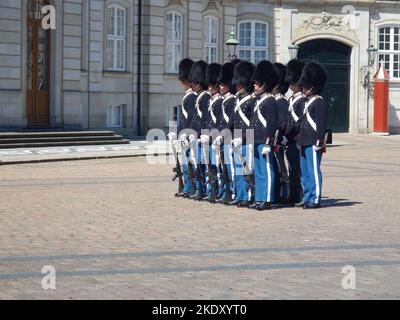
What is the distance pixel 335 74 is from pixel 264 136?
Result: 24.7 meters

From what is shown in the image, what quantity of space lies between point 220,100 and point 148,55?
18181mm

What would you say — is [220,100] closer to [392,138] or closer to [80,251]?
[80,251]

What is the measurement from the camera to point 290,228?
12773mm

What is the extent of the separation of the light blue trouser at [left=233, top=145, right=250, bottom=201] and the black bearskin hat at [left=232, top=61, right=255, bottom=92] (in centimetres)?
95

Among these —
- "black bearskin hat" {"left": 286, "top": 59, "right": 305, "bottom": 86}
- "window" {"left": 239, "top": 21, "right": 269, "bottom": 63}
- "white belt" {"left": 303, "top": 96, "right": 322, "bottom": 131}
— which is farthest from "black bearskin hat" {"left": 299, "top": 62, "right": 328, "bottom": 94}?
"window" {"left": 239, "top": 21, "right": 269, "bottom": 63}

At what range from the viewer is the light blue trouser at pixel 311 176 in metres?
15.0

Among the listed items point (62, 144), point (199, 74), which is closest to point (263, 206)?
point (199, 74)

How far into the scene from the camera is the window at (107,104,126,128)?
33.3m

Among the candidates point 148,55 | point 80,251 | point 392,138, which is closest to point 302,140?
point 80,251

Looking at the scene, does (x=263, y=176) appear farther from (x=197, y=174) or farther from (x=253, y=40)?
(x=253, y=40)

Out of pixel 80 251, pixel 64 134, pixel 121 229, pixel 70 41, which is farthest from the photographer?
pixel 70 41

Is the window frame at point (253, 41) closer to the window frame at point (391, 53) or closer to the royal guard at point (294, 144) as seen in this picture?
the window frame at point (391, 53)

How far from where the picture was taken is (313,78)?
598 inches

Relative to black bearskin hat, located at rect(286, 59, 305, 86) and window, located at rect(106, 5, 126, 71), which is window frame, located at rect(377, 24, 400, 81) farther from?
black bearskin hat, located at rect(286, 59, 305, 86)
